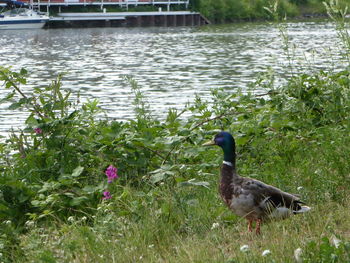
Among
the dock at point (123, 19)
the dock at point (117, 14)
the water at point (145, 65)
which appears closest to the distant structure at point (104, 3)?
the dock at point (117, 14)

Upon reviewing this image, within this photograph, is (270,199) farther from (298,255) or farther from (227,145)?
(298,255)

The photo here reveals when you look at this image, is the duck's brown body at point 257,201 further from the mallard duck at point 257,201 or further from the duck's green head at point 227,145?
the duck's green head at point 227,145

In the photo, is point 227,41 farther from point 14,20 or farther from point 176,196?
point 176,196

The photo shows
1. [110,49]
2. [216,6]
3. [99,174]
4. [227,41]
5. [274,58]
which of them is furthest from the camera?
[216,6]

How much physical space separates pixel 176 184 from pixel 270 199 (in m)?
1.53

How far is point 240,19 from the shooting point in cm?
8694

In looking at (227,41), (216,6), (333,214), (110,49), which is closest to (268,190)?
(333,214)

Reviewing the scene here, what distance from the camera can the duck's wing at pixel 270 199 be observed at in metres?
4.54

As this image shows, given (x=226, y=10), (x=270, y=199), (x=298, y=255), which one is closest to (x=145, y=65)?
(x=270, y=199)

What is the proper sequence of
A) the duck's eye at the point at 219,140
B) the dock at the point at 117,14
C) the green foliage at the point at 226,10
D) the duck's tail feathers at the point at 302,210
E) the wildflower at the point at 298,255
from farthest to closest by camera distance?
the green foliage at the point at 226,10
the dock at the point at 117,14
the duck's eye at the point at 219,140
the duck's tail feathers at the point at 302,210
the wildflower at the point at 298,255

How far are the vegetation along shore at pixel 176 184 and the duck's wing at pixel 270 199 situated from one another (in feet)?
0.31

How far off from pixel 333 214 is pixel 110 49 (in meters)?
36.1

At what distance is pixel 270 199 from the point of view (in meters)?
4.57

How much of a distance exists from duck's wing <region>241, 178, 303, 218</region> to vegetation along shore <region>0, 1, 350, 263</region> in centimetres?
10
